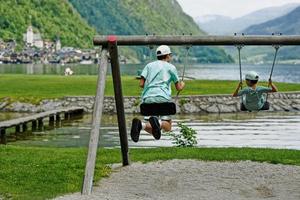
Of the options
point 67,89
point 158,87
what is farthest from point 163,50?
point 67,89

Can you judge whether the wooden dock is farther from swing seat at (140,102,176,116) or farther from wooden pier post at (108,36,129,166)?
swing seat at (140,102,176,116)

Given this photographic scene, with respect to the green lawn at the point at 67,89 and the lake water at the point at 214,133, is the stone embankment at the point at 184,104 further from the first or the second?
the lake water at the point at 214,133

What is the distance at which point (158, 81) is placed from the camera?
11359 mm

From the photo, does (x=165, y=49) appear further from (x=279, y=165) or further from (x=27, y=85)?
(x=27, y=85)

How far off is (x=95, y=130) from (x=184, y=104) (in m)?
27.3

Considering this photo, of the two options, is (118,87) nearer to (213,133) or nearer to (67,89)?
(213,133)

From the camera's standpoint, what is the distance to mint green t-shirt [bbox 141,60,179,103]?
444 inches

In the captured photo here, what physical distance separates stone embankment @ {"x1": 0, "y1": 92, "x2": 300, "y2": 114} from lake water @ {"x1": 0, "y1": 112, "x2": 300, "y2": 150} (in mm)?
2222

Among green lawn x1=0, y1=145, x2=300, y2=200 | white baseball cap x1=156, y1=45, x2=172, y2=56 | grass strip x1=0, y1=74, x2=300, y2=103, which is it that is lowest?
grass strip x1=0, y1=74, x2=300, y2=103

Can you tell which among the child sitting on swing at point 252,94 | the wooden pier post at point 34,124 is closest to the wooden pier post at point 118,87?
the child sitting on swing at point 252,94

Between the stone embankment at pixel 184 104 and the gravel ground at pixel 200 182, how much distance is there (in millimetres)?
23900

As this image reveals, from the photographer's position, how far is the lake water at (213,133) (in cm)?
2278

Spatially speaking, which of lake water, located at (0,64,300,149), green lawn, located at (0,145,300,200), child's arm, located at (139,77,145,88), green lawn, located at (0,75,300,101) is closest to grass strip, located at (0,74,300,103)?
green lawn, located at (0,75,300,101)

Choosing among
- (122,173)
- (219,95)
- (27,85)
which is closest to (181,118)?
(219,95)
